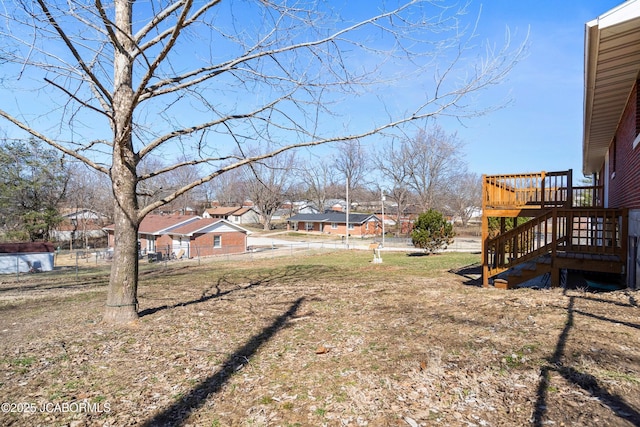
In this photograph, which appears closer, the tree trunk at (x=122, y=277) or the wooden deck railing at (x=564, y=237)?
the tree trunk at (x=122, y=277)

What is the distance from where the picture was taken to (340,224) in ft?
163

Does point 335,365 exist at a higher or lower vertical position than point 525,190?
lower

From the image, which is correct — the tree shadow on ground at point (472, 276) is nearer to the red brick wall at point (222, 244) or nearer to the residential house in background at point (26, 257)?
the red brick wall at point (222, 244)

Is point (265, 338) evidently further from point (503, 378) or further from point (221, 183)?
point (221, 183)

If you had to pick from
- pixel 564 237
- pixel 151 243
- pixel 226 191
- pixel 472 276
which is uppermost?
pixel 226 191

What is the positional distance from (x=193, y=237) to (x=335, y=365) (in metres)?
27.4

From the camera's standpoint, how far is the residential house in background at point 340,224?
48438 mm

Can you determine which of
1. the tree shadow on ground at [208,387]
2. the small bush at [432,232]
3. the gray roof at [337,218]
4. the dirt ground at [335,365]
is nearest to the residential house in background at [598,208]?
the dirt ground at [335,365]

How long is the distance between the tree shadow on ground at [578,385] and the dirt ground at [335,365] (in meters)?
0.01

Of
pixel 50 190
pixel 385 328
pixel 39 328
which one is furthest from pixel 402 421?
pixel 50 190

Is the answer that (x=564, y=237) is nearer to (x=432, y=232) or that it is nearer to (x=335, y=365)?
(x=335, y=365)

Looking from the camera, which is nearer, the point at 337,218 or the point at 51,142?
the point at 51,142

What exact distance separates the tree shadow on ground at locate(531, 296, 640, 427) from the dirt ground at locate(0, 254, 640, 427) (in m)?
0.01

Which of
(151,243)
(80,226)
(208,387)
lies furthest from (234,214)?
(208,387)
